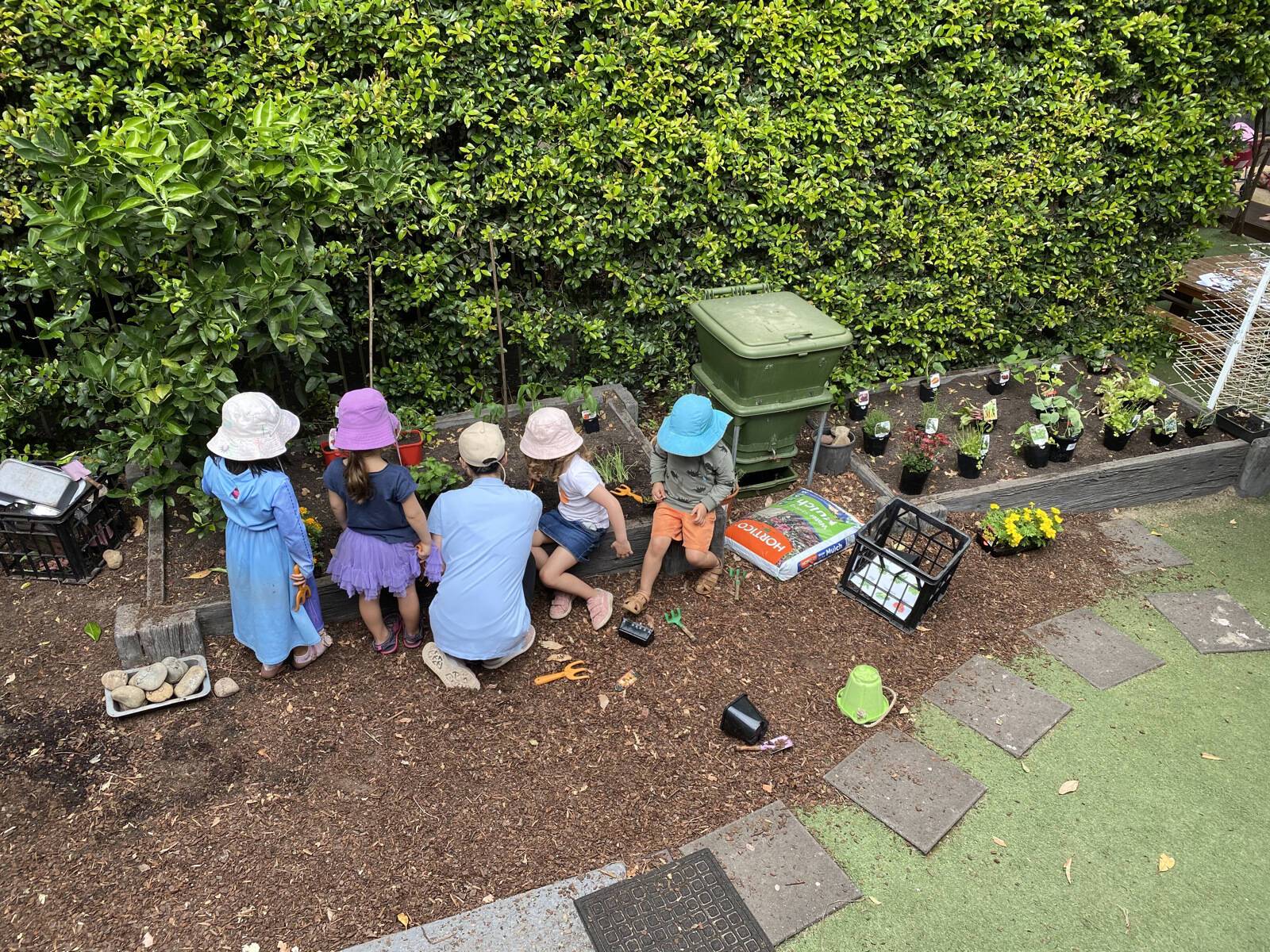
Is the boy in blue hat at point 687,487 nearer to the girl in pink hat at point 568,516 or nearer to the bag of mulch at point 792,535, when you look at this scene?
the girl in pink hat at point 568,516

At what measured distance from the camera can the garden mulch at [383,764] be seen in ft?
11.2

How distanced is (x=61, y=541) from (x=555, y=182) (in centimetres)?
363

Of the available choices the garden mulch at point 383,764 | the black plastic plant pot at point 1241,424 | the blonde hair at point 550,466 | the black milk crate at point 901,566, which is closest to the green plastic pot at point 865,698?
the garden mulch at point 383,764

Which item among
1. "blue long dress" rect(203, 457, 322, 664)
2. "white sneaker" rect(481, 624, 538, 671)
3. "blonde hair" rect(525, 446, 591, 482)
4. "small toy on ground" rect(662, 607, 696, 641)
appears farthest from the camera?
"small toy on ground" rect(662, 607, 696, 641)

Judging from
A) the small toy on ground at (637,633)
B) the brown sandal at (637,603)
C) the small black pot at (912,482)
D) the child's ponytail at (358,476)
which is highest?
the child's ponytail at (358,476)

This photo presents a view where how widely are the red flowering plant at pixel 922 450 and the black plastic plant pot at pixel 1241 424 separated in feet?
6.91

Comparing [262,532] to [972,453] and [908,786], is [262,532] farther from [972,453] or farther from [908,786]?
[972,453]

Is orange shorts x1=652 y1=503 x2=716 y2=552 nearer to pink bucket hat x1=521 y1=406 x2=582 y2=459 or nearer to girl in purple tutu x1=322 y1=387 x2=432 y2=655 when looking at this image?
pink bucket hat x1=521 y1=406 x2=582 y2=459

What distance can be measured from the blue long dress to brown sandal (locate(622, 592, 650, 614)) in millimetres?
1642

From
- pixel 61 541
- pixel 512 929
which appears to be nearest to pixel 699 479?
pixel 512 929

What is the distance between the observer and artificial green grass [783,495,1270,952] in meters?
3.38

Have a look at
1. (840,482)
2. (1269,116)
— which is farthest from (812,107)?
(1269,116)

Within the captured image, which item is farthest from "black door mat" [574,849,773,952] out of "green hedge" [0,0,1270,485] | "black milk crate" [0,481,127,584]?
"black milk crate" [0,481,127,584]

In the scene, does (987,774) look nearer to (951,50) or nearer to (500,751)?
(500,751)
